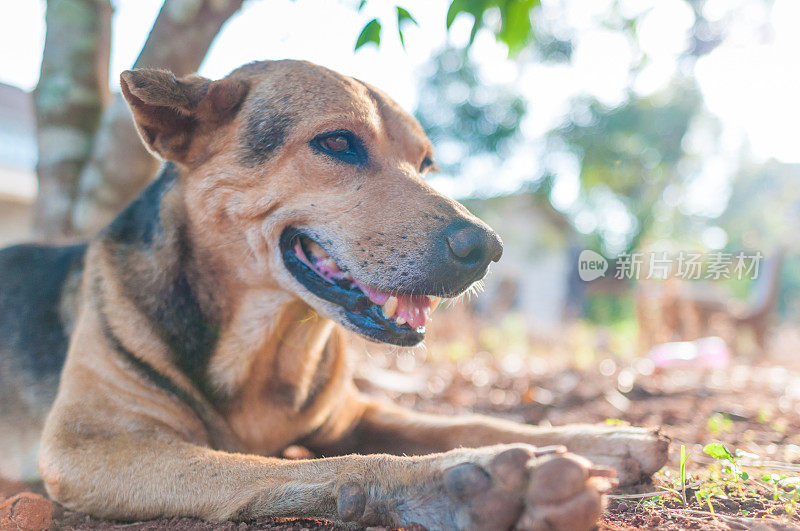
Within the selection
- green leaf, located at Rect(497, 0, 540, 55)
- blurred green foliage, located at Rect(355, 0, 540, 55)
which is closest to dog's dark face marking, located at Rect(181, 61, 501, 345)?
blurred green foliage, located at Rect(355, 0, 540, 55)

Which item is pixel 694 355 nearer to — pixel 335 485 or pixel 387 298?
pixel 387 298

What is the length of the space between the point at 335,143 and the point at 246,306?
0.85m

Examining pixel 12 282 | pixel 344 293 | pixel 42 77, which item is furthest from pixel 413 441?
pixel 42 77

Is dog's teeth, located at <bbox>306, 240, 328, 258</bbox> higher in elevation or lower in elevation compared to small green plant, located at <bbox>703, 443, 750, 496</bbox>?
higher

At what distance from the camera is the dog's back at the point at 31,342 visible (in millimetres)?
2920

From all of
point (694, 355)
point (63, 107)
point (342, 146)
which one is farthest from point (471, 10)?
point (694, 355)

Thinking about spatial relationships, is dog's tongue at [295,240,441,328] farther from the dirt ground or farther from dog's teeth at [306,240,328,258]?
the dirt ground

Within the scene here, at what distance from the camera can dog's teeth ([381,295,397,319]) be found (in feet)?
7.86

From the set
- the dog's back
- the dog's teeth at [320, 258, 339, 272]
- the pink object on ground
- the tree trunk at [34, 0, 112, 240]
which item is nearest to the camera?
the dog's teeth at [320, 258, 339, 272]

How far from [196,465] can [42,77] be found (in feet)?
14.8

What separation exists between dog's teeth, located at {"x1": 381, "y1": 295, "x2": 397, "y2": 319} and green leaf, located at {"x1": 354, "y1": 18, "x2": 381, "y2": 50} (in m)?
1.54

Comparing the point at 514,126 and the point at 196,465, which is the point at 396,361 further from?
the point at 514,126

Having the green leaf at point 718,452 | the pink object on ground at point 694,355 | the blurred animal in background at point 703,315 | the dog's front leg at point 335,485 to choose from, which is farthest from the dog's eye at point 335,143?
the blurred animal in background at point 703,315

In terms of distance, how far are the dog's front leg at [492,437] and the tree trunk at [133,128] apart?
2.89 metres
